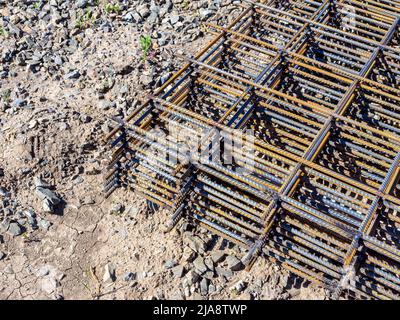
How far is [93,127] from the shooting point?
698cm

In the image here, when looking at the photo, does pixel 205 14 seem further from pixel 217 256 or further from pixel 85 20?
pixel 217 256

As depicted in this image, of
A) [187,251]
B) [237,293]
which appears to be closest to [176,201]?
[187,251]

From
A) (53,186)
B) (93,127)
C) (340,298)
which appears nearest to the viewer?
(340,298)

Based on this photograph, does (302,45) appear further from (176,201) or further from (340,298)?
(340,298)

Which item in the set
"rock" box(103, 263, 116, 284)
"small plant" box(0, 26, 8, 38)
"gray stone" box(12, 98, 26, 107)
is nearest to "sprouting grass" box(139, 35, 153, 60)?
"gray stone" box(12, 98, 26, 107)

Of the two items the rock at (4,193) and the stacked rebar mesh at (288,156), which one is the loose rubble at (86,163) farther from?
the stacked rebar mesh at (288,156)

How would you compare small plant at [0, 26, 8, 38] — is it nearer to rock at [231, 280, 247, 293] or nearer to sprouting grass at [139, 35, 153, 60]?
sprouting grass at [139, 35, 153, 60]

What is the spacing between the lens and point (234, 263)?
5.65 m

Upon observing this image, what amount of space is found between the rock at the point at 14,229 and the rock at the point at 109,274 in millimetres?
1065

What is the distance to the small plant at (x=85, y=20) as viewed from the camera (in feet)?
27.9

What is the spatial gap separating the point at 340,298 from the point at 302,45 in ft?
11.0

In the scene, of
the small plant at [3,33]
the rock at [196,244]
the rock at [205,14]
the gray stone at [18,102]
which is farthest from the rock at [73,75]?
the rock at [196,244]

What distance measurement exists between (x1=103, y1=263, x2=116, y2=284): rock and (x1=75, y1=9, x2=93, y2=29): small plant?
4.24 metres

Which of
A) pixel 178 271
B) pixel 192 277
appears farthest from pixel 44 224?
pixel 192 277
